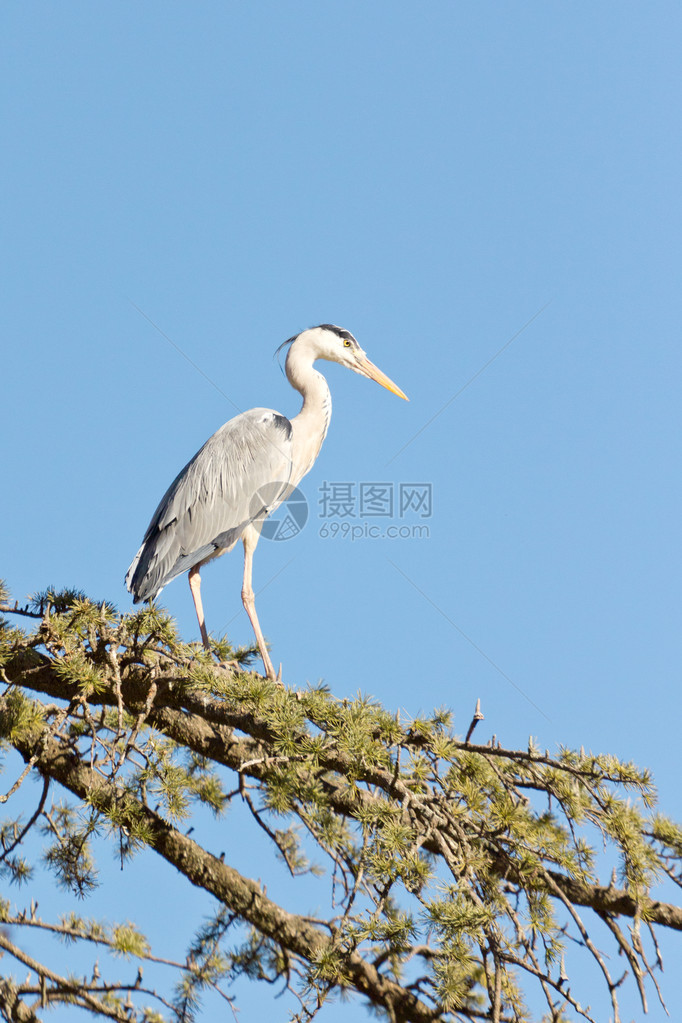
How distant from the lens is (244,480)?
17.5 ft

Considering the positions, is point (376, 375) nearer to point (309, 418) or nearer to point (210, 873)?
point (309, 418)

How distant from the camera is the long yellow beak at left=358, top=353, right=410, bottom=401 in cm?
605

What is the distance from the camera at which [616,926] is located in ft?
9.19

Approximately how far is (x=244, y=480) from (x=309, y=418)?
0.65 m

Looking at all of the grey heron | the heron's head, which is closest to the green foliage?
the grey heron

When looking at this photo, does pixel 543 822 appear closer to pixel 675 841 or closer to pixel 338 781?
pixel 675 841

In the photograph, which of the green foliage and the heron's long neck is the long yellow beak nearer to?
the heron's long neck

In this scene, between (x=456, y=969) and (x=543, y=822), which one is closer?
(x=456, y=969)

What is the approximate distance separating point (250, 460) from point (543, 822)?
3.07 m

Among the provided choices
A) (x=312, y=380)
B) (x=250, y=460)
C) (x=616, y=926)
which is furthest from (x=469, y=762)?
(x=312, y=380)

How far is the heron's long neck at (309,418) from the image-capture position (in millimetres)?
5605

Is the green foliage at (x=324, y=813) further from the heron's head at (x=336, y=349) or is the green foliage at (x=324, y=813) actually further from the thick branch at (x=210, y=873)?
the heron's head at (x=336, y=349)

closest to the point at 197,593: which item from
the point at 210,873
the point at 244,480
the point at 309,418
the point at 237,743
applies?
the point at 244,480

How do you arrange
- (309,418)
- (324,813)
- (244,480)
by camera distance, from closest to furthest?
(324,813)
(244,480)
(309,418)
